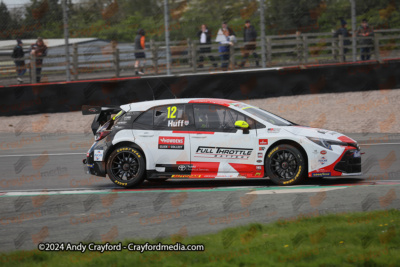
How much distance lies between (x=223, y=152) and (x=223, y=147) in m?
0.08

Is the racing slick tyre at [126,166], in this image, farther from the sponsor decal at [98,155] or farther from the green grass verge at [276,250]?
the green grass verge at [276,250]

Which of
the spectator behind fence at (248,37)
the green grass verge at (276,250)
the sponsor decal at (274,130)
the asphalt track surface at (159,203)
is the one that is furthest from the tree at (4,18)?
the green grass verge at (276,250)

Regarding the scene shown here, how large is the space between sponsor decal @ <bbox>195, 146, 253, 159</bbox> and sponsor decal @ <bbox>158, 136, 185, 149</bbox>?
29 cm

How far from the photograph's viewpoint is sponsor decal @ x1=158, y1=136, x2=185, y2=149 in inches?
410

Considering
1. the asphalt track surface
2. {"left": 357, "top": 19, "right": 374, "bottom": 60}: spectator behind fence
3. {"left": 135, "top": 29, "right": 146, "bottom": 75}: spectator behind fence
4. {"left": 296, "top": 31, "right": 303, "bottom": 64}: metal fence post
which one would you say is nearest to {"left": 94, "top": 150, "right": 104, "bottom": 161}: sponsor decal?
the asphalt track surface

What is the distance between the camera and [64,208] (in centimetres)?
919

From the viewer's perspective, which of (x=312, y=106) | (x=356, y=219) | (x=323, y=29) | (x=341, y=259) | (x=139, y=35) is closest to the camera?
(x=341, y=259)

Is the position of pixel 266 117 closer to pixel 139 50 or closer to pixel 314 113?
pixel 314 113

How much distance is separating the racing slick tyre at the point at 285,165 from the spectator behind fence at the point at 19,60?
13251 millimetres

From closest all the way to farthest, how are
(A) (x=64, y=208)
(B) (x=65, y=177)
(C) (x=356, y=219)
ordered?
(C) (x=356, y=219), (A) (x=64, y=208), (B) (x=65, y=177)

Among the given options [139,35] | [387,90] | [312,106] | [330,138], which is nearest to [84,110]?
[330,138]

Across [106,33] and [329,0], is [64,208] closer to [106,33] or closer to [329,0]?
[106,33]

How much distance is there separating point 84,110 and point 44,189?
1470 mm

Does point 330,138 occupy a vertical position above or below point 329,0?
below
